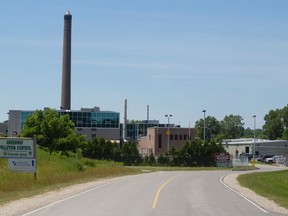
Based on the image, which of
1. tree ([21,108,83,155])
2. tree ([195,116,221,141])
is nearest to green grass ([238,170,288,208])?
tree ([21,108,83,155])

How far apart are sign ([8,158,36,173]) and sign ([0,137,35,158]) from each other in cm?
36

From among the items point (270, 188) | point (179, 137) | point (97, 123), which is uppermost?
point (97, 123)

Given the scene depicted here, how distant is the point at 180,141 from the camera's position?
A: 4567 inches

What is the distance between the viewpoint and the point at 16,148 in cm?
3384

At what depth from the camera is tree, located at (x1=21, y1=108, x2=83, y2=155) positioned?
2363 inches

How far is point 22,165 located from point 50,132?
1080 inches

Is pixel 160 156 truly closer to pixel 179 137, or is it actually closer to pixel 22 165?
pixel 179 137

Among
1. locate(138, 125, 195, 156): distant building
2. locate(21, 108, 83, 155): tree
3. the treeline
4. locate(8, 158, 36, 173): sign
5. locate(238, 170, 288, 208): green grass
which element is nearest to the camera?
locate(238, 170, 288, 208): green grass

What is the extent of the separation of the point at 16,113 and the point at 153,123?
47288 mm

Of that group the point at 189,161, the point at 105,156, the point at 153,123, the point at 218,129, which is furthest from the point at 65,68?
the point at 218,129

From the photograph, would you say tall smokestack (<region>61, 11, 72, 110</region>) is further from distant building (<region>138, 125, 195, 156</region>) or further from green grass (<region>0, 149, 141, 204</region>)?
green grass (<region>0, 149, 141, 204</region>)

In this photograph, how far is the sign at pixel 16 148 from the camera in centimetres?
3366

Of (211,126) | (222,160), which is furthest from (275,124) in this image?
(222,160)

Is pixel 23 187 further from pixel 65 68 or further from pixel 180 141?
pixel 180 141
